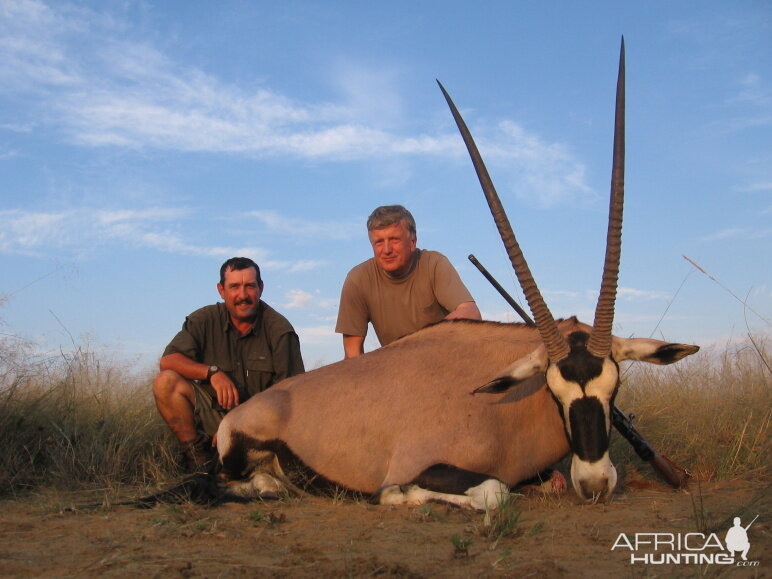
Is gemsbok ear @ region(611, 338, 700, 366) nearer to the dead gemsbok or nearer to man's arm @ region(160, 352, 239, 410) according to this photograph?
the dead gemsbok

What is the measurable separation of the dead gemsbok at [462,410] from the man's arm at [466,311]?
0.85 meters

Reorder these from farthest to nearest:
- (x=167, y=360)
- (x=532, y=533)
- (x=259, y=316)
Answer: (x=259, y=316) < (x=167, y=360) < (x=532, y=533)

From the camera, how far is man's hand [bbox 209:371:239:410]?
555cm

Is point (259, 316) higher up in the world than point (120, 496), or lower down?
higher up

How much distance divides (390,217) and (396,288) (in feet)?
Result: 2.07

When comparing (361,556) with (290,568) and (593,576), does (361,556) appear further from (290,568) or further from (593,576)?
(593,576)

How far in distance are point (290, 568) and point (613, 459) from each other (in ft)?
10.3

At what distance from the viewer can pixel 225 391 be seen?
18.3 feet

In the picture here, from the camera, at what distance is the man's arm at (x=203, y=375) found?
557 cm

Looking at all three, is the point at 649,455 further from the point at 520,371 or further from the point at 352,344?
the point at 352,344

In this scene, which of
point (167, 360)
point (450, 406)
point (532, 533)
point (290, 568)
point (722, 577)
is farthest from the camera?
point (167, 360)

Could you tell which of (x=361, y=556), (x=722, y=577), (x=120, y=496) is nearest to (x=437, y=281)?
(x=120, y=496)

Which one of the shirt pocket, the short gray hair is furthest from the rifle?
the shirt pocket

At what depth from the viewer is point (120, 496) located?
15.7ft
